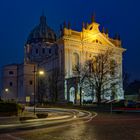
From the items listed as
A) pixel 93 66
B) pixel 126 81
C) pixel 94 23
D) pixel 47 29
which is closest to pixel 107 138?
pixel 93 66

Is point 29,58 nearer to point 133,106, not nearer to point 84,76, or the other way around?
point 84,76

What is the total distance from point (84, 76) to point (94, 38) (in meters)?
27.8

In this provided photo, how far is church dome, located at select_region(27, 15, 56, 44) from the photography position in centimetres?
12544

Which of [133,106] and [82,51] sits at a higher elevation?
[82,51]

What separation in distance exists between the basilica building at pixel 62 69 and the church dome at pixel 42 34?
7940 mm

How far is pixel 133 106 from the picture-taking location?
44.8 m

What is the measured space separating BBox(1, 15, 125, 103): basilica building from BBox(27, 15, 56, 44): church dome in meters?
7.94

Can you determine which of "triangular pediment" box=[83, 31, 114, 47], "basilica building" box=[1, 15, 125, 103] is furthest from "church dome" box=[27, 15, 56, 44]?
"triangular pediment" box=[83, 31, 114, 47]

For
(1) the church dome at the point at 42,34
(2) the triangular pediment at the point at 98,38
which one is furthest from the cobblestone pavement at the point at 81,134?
(1) the church dome at the point at 42,34

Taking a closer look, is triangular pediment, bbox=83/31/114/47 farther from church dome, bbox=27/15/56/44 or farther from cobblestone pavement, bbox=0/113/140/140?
cobblestone pavement, bbox=0/113/140/140

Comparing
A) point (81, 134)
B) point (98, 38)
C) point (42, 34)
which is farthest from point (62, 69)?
point (81, 134)

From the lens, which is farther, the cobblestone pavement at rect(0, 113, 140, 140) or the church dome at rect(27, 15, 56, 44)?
the church dome at rect(27, 15, 56, 44)

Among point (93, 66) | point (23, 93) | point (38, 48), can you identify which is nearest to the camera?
point (93, 66)

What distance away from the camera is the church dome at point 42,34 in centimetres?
12544
